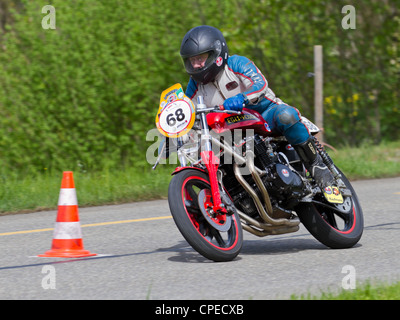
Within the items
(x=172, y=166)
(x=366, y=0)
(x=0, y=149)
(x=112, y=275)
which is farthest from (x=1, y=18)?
(x=112, y=275)

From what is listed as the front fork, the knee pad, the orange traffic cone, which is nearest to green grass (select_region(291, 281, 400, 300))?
the front fork

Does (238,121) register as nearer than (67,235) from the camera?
Yes

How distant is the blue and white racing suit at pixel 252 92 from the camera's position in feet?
21.6

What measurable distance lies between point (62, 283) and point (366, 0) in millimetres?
12970

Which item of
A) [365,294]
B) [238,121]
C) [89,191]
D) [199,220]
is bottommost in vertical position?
[89,191]

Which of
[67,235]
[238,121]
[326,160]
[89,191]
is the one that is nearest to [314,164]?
[326,160]

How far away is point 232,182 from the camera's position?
6715mm

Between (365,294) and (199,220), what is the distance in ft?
5.36

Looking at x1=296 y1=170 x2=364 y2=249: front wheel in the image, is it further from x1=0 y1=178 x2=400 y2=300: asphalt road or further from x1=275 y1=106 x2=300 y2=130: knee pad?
x1=275 y1=106 x2=300 y2=130: knee pad

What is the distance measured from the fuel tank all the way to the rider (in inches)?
4.0

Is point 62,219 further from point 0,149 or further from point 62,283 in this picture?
point 0,149

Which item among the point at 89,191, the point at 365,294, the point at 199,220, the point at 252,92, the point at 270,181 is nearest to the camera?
the point at 365,294

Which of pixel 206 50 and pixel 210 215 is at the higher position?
pixel 206 50

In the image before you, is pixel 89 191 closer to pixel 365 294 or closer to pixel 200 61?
pixel 200 61
